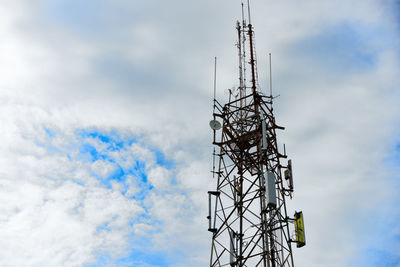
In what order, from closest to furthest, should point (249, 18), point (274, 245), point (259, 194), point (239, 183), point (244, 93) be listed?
point (274, 245) < point (259, 194) < point (239, 183) < point (244, 93) < point (249, 18)

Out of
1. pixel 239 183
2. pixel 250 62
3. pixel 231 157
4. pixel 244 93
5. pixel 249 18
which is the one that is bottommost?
pixel 239 183

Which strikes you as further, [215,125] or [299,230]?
[215,125]

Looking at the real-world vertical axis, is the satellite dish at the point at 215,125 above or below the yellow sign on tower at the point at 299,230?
above

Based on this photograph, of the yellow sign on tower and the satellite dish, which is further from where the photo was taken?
the satellite dish

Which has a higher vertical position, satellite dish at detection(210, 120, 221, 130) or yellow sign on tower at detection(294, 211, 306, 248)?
satellite dish at detection(210, 120, 221, 130)

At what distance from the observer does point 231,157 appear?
1350 inches

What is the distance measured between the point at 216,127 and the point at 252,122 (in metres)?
3.28

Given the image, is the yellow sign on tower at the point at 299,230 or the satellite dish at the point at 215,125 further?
the satellite dish at the point at 215,125

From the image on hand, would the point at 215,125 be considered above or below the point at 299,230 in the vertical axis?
above

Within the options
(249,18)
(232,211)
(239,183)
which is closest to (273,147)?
(239,183)

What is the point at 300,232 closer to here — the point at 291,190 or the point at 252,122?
the point at 291,190

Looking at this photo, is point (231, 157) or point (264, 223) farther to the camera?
point (231, 157)

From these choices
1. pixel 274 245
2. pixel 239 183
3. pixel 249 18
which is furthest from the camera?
pixel 249 18

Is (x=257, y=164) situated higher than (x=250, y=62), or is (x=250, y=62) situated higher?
(x=250, y=62)
